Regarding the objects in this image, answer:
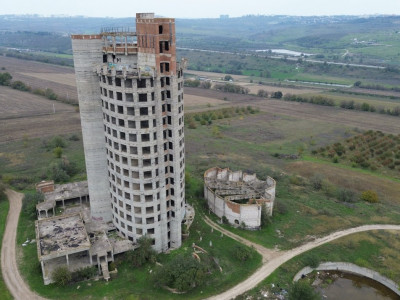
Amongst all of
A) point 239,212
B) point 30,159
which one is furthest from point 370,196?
point 30,159

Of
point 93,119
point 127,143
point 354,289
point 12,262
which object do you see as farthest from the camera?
point 93,119

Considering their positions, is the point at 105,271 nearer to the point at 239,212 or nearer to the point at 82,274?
the point at 82,274

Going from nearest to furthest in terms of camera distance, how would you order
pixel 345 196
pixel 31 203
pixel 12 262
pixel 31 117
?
pixel 12 262, pixel 31 203, pixel 345 196, pixel 31 117

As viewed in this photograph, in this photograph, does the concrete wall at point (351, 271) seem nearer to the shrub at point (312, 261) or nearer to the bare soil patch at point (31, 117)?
the shrub at point (312, 261)

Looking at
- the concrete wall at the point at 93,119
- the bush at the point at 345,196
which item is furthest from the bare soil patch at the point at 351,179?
the concrete wall at the point at 93,119

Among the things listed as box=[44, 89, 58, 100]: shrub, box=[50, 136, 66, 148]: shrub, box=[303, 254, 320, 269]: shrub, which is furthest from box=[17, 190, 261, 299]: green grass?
box=[44, 89, 58, 100]: shrub

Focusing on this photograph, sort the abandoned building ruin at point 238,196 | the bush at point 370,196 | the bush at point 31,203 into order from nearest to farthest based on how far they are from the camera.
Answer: the abandoned building ruin at point 238,196 < the bush at point 31,203 < the bush at point 370,196
